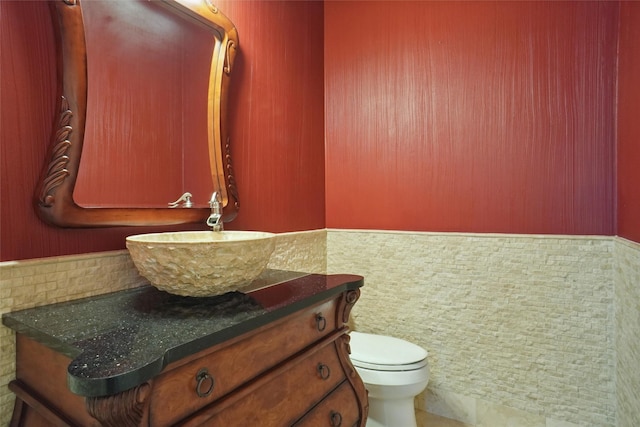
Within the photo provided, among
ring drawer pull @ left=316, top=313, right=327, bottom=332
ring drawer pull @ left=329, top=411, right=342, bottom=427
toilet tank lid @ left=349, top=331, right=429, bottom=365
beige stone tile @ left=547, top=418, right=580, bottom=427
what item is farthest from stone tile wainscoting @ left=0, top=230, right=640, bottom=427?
ring drawer pull @ left=329, top=411, right=342, bottom=427

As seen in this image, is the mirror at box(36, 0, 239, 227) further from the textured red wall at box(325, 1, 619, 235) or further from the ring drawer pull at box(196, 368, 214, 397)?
the textured red wall at box(325, 1, 619, 235)

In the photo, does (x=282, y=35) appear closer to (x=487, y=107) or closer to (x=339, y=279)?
(x=487, y=107)

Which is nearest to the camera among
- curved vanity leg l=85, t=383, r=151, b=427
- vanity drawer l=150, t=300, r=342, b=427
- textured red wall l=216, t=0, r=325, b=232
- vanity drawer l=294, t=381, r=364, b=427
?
curved vanity leg l=85, t=383, r=151, b=427

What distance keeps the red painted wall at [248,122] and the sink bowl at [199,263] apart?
0.91 feet

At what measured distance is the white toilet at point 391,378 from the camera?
1.57m

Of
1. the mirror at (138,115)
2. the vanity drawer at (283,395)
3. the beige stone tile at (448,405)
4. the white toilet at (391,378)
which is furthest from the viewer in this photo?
the beige stone tile at (448,405)

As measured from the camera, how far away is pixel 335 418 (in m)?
1.19

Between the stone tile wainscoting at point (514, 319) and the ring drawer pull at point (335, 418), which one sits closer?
the ring drawer pull at point (335, 418)

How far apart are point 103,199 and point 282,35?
1.28m

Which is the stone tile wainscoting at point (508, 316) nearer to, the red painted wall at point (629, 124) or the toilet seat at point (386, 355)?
the red painted wall at point (629, 124)

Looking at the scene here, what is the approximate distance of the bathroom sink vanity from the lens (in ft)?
2.09

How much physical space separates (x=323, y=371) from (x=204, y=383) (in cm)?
49

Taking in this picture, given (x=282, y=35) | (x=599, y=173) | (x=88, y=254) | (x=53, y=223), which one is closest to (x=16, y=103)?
(x=53, y=223)

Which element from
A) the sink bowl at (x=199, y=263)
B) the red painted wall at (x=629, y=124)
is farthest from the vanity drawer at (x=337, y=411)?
the red painted wall at (x=629, y=124)
